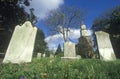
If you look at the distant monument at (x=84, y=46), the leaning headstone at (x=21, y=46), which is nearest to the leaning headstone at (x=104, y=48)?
the leaning headstone at (x=21, y=46)

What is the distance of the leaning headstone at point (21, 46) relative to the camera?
9.50 metres

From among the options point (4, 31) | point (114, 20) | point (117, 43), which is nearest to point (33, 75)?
point (4, 31)

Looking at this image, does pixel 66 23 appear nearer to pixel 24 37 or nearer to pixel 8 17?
pixel 8 17

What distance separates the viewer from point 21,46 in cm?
1012

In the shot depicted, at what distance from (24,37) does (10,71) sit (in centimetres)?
400

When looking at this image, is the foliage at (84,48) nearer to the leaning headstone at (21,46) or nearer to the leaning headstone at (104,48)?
the leaning headstone at (104,48)

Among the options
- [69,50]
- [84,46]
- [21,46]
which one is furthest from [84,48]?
[21,46]

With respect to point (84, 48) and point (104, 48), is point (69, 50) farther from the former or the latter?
point (84, 48)

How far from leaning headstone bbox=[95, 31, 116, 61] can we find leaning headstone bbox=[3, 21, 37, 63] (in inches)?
181

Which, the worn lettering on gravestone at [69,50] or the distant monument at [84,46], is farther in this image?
the distant monument at [84,46]

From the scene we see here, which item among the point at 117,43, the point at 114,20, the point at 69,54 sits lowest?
the point at 69,54

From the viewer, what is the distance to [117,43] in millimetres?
29891

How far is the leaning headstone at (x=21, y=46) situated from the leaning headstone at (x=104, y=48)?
460 cm

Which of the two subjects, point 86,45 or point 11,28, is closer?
point 11,28
